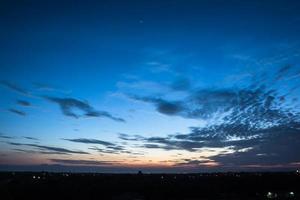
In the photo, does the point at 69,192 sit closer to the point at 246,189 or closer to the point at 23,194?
the point at 23,194

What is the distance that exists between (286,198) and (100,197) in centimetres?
4480

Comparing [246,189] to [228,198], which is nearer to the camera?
[228,198]

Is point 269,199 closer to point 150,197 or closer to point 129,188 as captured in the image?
point 150,197

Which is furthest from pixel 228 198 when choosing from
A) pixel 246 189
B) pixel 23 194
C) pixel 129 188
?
pixel 23 194

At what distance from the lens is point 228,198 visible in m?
90.7

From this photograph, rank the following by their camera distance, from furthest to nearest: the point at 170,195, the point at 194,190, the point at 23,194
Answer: the point at 194,190 → the point at 170,195 → the point at 23,194

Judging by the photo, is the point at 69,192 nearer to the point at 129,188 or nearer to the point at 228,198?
the point at 129,188

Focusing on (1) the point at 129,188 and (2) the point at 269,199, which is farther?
(1) the point at 129,188

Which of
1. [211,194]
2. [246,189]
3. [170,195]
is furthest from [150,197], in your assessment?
[246,189]

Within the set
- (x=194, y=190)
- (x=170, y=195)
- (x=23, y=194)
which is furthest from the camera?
(x=194, y=190)

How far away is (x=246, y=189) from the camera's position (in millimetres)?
116750

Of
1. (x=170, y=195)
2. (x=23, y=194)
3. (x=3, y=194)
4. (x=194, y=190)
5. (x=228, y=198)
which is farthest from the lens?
(x=194, y=190)

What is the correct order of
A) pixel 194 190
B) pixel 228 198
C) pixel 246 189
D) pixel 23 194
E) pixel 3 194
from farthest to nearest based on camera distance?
1. pixel 246 189
2. pixel 194 190
3. pixel 228 198
4. pixel 23 194
5. pixel 3 194

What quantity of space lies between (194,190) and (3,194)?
205 ft
